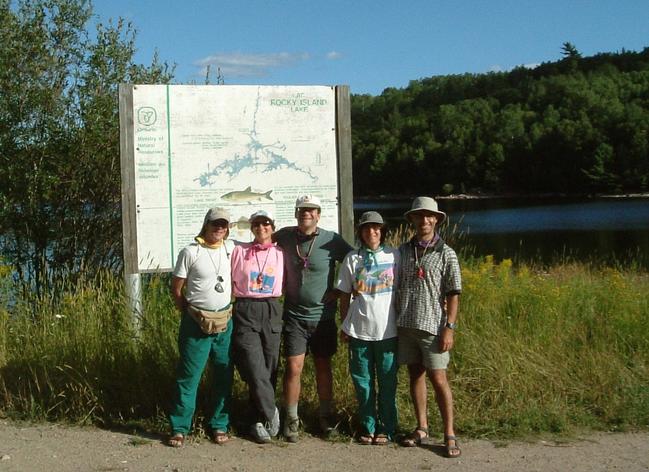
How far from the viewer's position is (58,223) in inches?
326

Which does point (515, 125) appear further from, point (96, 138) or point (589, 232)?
point (96, 138)

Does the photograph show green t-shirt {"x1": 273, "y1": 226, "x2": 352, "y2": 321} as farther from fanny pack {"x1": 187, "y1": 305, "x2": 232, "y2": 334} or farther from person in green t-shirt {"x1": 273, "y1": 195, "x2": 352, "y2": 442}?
fanny pack {"x1": 187, "y1": 305, "x2": 232, "y2": 334}

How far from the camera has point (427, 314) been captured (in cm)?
448

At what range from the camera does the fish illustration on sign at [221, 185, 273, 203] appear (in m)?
5.90

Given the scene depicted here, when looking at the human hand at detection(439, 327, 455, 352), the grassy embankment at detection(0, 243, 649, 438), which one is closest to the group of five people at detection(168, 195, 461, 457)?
the human hand at detection(439, 327, 455, 352)

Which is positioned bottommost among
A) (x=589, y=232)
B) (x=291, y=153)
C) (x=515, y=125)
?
(x=589, y=232)

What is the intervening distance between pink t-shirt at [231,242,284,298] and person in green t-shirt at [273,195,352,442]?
12 centimetres

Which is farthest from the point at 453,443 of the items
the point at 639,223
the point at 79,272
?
the point at 639,223

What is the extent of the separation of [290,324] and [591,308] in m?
3.06

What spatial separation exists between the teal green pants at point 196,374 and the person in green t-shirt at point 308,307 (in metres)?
0.39

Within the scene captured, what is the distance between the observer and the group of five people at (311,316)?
452 cm

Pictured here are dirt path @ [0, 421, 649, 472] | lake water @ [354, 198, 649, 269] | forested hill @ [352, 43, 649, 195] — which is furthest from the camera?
forested hill @ [352, 43, 649, 195]

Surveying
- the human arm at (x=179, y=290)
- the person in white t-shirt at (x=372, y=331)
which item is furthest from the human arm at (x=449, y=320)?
the human arm at (x=179, y=290)

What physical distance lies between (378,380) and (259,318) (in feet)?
2.80
